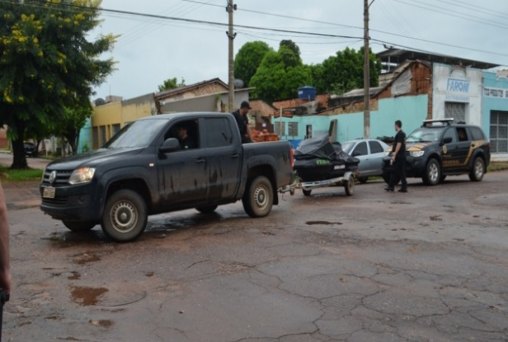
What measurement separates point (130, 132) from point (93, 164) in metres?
1.55

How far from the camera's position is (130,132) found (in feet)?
30.7

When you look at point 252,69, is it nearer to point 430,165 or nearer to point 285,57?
point 285,57

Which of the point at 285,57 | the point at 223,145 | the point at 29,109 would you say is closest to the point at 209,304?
the point at 223,145

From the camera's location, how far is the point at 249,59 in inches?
2472

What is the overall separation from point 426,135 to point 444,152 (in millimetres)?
863

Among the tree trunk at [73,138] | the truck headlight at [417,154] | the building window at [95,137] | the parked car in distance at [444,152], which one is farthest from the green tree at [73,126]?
the truck headlight at [417,154]

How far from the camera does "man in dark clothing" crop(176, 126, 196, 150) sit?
9.30 meters

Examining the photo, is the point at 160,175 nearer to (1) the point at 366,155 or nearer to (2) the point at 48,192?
(2) the point at 48,192

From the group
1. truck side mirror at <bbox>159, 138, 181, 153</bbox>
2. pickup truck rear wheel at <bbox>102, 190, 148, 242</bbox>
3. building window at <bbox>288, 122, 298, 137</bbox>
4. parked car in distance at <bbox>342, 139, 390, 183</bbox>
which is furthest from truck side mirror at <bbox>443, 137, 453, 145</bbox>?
building window at <bbox>288, 122, 298, 137</bbox>

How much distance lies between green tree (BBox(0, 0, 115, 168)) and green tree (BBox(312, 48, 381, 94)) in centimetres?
3186

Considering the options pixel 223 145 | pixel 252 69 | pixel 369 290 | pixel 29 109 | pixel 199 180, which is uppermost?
pixel 252 69

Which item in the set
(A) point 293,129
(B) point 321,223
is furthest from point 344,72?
(B) point 321,223

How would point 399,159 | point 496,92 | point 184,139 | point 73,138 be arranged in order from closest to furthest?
point 184,139
point 399,159
point 496,92
point 73,138

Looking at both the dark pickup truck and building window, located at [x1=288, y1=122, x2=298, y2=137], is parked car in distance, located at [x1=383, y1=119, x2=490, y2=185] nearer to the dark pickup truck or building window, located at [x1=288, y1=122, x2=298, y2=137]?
the dark pickup truck
